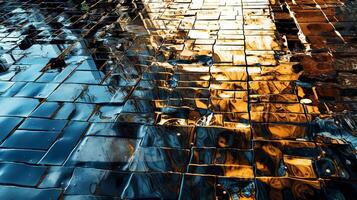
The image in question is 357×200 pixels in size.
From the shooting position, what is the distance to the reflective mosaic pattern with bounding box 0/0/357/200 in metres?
2.54

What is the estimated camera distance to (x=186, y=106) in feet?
11.0

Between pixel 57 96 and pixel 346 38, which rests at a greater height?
pixel 57 96

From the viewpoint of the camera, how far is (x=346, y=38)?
4.42 meters

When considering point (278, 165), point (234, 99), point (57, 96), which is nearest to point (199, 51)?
point (234, 99)

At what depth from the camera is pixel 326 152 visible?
2.66m

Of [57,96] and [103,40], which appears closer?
[57,96]

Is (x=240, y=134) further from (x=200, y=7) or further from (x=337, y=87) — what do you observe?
(x=200, y=7)

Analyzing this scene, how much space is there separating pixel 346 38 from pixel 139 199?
3800 mm

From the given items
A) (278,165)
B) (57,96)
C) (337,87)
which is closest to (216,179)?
(278,165)

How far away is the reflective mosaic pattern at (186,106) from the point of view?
2.54 meters

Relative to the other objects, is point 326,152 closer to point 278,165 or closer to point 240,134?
point 278,165

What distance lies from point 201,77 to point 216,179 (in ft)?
5.34

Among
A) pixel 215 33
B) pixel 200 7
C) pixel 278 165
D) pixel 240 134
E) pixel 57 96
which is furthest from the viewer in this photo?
pixel 200 7

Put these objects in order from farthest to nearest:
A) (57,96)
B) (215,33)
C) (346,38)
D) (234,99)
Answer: (215,33) < (346,38) < (57,96) < (234,99)
